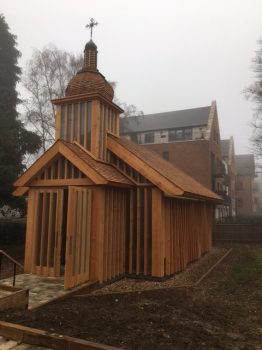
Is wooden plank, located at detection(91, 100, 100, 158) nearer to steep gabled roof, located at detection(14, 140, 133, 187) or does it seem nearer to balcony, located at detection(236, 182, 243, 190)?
steep gabled roof, located at detection(14, 140, 133, 187)

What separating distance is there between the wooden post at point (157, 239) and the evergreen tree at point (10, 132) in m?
8.36

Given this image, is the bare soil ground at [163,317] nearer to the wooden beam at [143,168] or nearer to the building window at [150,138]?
the wooden beam at [143,168]

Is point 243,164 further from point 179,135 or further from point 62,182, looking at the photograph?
point 62,182

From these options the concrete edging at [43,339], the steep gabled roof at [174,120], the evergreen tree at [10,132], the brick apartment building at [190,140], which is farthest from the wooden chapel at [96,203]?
the steep gabled roof at [174,120]

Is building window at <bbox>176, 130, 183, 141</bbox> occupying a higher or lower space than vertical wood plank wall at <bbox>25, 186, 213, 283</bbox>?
higher


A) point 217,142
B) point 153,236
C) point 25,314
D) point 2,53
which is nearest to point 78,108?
point 153,236

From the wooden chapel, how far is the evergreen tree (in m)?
4.34

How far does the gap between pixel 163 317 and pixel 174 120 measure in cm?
3187

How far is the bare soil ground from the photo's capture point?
4.82 metres

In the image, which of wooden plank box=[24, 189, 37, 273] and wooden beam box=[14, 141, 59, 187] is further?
wooden plank box=[24, 189, 37, 273]

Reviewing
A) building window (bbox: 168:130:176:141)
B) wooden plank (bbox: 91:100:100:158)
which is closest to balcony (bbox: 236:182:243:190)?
building window (bbox: 168:130:176:141)

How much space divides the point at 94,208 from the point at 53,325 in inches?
147

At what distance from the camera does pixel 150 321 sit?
223 inches

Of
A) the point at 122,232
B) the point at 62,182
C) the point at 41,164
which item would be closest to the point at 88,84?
the point at 41,164
